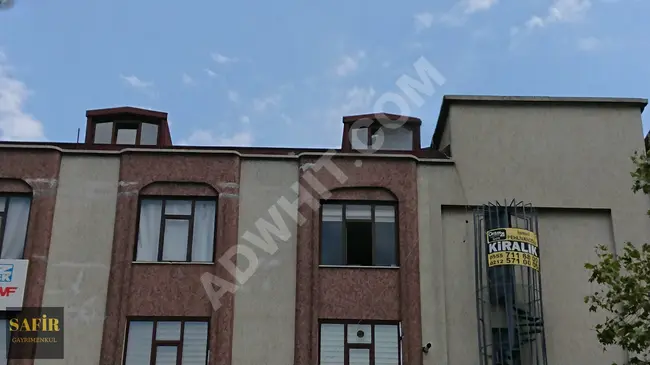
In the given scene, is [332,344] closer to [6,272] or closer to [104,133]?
[6,272]

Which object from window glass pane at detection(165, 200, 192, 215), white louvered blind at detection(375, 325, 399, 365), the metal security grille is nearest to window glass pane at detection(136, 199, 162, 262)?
window glass pane at detection(165, 200, 192, 215)

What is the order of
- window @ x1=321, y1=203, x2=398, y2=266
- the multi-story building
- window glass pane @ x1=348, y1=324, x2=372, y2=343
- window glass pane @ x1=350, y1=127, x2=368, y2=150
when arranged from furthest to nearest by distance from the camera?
window glass pane @ x1=350, y1=127, x2=368, y2=150
window @ x1=321, y1=203, x2=398, y2=266
window glass pane @ x1=348, y1=324, x2=372, y2=343
the multi-story building

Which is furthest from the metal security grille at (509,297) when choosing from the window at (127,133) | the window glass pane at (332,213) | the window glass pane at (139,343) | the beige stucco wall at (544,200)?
the window at (127,133)

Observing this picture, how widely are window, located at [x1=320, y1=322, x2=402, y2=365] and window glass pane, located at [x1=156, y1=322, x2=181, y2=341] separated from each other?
3990mm

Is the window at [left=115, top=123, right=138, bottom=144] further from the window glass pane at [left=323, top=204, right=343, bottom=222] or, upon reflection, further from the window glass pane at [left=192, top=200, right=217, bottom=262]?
the window glass pane at [left=323, top=204, right=343, bottom=222]

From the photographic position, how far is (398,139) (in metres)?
26.5

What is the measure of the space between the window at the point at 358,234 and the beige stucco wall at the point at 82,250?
6.33 metres

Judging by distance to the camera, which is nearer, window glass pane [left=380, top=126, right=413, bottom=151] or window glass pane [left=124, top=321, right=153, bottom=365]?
window glass pane [left=124, top=321, right=153, bottom=365]

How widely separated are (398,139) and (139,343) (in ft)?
33.9

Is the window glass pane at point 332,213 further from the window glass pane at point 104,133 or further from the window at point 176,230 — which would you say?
the window glass pane at point 104,133

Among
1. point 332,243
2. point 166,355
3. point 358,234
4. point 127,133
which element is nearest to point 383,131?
point 358,234

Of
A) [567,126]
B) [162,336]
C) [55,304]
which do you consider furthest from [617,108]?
[55,304]

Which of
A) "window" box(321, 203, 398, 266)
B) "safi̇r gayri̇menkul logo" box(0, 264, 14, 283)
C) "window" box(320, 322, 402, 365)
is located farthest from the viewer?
"window" box(321, 203, 398, 266)

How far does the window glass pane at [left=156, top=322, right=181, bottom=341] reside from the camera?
2250 cm
